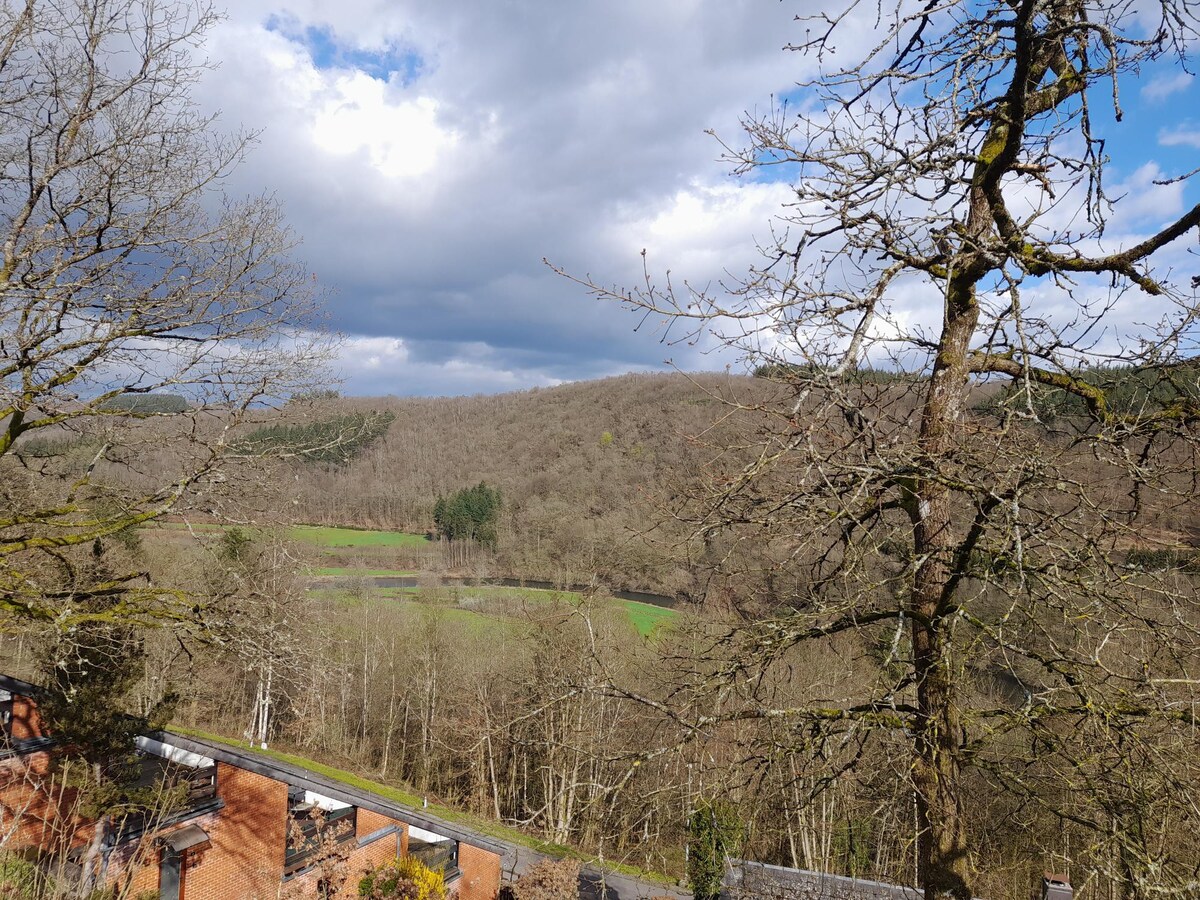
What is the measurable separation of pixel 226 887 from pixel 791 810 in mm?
12002

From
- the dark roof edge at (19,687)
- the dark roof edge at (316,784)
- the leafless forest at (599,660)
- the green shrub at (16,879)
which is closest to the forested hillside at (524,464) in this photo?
the leafless forest at (599,660)

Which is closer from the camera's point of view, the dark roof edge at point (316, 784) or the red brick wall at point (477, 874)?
the dark roof edge at point (316, 784)

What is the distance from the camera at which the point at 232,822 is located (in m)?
11.6

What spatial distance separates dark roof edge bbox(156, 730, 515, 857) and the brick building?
25mm

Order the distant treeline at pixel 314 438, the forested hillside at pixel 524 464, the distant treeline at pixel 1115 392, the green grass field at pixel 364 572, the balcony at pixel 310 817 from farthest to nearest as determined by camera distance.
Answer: the green grass field at pixel 364 572 → the forested hillside at pixel 524 464 → the balcony at pixel 310 817 → the distant treeline at pixel 314 438 → the distant treeline at pixel 1115 392

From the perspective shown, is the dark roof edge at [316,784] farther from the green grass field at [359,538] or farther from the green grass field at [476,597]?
the green grass field at [359,538]

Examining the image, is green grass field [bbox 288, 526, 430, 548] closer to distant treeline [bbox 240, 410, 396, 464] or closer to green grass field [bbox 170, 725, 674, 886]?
green grass field [bbox 170, 725, 674, 886]

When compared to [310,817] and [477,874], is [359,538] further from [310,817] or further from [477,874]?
[310,817]

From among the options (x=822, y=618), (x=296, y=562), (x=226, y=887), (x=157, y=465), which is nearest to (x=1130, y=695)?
(x=822, y=618)

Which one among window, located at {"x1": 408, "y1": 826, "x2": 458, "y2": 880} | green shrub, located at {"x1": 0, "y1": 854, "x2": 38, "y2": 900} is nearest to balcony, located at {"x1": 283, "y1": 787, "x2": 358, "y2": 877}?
window, located at {"x1": 408, "y1": 826, "x2": 458, "y2": 880}

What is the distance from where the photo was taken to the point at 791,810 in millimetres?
3410

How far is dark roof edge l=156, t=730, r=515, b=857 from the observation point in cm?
1195

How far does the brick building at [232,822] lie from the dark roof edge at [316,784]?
25 millimetres

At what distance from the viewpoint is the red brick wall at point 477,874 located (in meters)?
14.8
